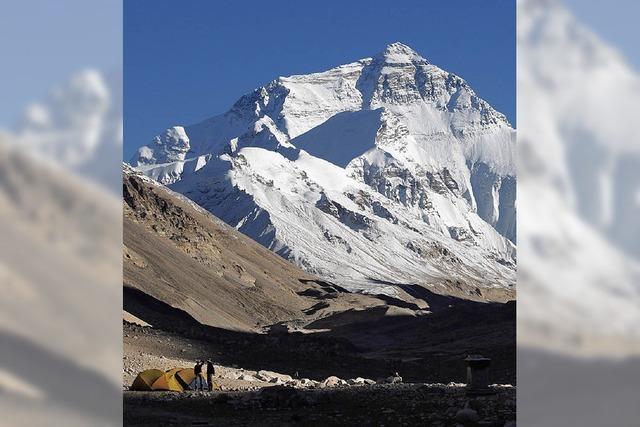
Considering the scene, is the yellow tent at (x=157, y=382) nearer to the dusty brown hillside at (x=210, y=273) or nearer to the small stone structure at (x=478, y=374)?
the small stone structure at (x=478, y=374)

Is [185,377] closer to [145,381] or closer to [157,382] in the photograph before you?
[157,382]

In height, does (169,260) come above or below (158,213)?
below

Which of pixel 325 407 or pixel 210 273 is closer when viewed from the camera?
pixel 325 407

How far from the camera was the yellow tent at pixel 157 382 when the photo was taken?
20078mm

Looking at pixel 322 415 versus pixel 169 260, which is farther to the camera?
pixel 169 260

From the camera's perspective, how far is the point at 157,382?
2014 centimetres

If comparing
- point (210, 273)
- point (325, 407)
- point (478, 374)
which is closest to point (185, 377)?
point (325, 407)

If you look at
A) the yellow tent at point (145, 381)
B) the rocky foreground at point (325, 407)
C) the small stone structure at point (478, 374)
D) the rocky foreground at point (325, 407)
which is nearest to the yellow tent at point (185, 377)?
the yellow tent at point (145, 381)
